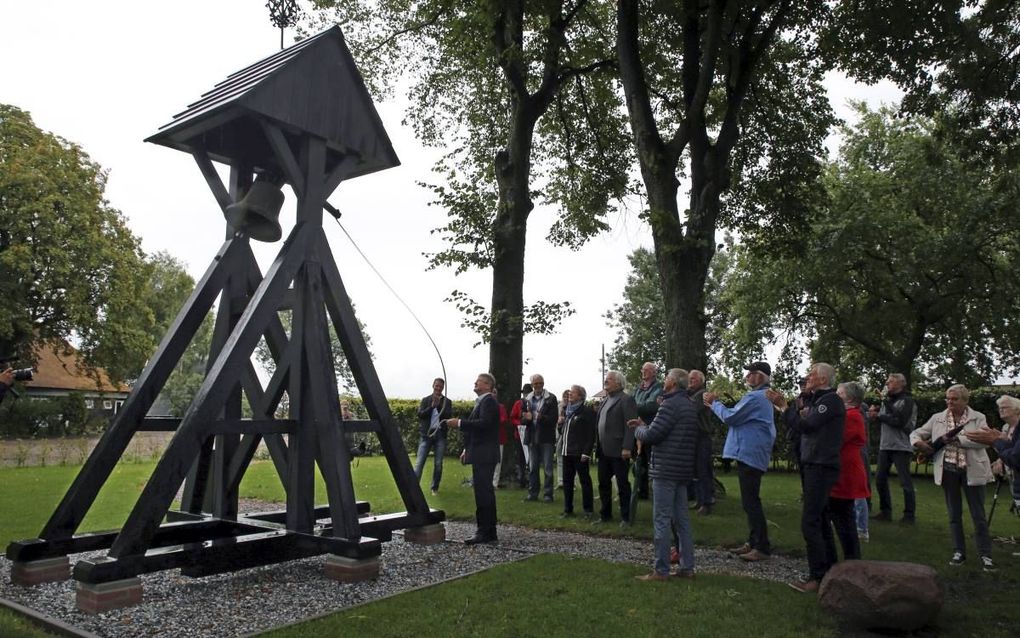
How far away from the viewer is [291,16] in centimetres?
891

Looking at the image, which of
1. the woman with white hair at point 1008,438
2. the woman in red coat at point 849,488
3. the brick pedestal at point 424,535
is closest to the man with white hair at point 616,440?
the brick pedestal at point 424,535

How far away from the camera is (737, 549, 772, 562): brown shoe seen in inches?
315

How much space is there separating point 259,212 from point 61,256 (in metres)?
28.7

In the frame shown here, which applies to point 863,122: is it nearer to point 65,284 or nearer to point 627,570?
point 627,570

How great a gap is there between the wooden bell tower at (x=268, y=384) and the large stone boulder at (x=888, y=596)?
3.87 meters

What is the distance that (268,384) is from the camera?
25.2 ft

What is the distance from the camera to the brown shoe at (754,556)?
26.3ft

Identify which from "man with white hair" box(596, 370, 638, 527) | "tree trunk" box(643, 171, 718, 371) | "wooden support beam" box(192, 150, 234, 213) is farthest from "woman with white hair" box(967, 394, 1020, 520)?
"wooden support beam" box(192, 150, 234, 213)

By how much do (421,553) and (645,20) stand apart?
11250mm

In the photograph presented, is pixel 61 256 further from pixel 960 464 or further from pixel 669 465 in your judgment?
pixel 960 464

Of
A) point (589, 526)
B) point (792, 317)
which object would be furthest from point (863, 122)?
point (589, 526)

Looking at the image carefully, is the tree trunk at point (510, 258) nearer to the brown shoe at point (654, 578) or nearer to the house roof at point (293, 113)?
the house roof at point (293, 113)

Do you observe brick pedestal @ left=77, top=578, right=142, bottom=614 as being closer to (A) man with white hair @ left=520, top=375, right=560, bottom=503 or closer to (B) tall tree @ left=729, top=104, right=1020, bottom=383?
(A) man with white hair @ left=520, top=375, right=560, bottom=503

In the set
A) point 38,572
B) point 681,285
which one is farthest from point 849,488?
point 38,572
